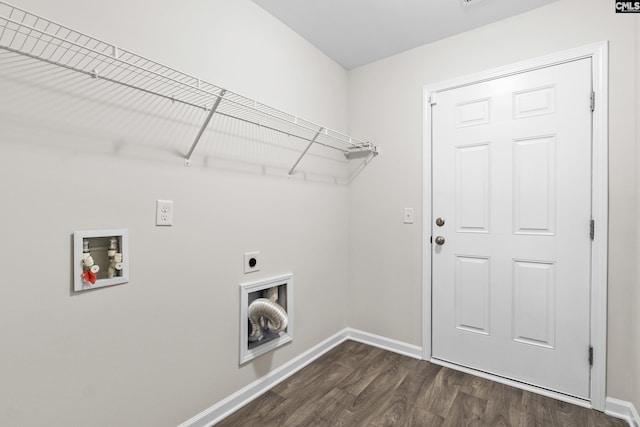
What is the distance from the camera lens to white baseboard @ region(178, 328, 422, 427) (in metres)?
1.60

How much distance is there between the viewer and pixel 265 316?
1.75m

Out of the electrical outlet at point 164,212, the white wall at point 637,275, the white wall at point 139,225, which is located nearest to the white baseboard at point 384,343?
the white wall at point 139,225

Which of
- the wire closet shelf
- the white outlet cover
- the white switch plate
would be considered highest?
the wire closet shelf

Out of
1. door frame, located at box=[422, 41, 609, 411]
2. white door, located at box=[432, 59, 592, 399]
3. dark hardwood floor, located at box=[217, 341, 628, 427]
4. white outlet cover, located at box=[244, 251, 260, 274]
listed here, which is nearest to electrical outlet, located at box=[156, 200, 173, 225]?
white outlet cover, located at box=[244, 251, 260, 274]

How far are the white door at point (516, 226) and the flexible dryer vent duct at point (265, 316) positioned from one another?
1.20 meters

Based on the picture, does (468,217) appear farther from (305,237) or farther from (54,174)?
(54,174)

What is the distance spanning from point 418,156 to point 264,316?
159 cm

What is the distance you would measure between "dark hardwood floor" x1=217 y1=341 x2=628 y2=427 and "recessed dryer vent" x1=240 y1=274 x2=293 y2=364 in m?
0.29

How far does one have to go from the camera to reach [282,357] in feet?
6.66

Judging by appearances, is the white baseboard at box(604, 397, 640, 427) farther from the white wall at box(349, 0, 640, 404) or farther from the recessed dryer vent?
the recessed dryer vent

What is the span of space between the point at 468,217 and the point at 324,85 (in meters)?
1.48

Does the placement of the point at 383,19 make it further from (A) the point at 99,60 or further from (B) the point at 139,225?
(B) the point at 139,225

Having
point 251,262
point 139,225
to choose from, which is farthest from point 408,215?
point 139,225
